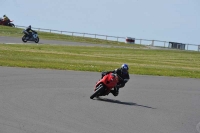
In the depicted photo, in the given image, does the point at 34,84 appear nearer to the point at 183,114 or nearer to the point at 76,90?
the point at 76,90

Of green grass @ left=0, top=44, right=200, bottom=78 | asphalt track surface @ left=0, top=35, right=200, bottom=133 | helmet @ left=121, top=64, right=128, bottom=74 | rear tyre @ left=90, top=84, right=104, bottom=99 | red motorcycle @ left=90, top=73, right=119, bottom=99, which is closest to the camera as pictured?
asphalt track surface @ left=0, top=35, right=200, bottom=133

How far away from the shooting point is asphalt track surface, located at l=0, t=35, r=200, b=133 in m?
11.4

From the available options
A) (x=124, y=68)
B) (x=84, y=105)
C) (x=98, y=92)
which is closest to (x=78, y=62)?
(x=124, y=68)

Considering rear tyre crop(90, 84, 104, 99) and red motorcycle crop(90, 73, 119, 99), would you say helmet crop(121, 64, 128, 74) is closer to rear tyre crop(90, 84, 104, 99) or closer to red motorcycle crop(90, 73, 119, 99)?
red motorcycle crop(90, 73, 119, 99)

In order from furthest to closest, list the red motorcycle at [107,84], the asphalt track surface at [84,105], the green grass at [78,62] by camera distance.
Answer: the green grass at [78,62] < the red motorcycle at [107,84] < the asphalt track surface at [84,105]

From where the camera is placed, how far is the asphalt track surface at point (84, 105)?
11.4 m

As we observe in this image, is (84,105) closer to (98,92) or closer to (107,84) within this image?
(98,92)

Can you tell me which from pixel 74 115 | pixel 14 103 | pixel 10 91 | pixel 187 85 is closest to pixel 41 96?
pixel 10 91

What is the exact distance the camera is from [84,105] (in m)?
14.7

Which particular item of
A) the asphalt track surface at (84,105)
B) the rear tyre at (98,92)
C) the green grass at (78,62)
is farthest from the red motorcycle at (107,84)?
the green grass at (78,62)

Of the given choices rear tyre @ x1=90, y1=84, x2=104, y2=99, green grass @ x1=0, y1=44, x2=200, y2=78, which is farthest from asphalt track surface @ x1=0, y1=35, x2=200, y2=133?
green grass @ x1=0, y1=44, x2=200, y2=78

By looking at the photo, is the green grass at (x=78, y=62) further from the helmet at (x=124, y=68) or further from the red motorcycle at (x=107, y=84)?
the helmet at (x=124, y=68)

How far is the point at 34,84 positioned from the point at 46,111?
5.69 meters

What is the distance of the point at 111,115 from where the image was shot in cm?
1356
